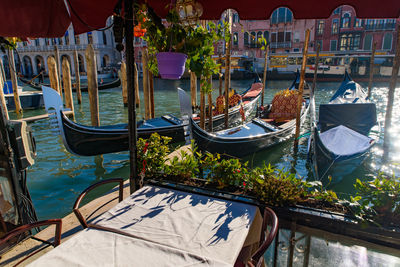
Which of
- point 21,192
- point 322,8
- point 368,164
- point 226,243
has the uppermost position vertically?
point 322,8

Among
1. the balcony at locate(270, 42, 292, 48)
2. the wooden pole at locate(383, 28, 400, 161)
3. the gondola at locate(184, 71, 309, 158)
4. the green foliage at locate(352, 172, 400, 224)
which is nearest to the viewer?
the green foliage at locate(352, 172, 400, 224)

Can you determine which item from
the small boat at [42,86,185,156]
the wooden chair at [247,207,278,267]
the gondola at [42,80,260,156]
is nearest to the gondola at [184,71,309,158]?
the gondola at [42,80,260,156]

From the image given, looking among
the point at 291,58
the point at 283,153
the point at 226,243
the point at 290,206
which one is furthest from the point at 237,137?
the point at 291,58

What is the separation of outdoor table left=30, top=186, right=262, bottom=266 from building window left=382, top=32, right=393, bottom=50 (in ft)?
92.4

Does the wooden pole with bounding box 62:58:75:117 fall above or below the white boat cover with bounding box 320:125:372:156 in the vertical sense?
above

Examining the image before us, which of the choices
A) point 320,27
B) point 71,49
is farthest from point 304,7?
point 71,49

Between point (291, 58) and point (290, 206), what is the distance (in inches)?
1004

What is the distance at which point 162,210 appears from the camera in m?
1.53

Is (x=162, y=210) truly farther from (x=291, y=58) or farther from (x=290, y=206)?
(x=291, y=58)

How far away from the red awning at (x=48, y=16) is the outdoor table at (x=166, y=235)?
50.9 inches

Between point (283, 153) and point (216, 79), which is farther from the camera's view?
point (216, 79)

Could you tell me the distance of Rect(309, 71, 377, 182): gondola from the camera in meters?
4.10

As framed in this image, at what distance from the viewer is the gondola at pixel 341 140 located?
4100 millimetres

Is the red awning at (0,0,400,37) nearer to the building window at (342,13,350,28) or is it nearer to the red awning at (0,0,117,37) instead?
the red awning at (0,0,117,37)
